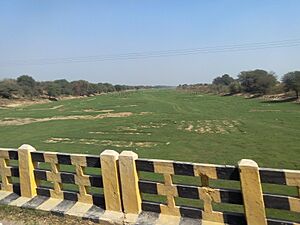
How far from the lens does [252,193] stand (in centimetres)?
477

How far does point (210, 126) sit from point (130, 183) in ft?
67.2

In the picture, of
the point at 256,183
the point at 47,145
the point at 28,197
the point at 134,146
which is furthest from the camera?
the point at 47,145

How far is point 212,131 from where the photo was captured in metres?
23.2

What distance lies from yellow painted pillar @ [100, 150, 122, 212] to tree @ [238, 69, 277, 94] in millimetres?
61976

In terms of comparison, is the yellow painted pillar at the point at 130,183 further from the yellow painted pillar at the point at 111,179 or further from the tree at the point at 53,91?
the tree at the point at 53,91

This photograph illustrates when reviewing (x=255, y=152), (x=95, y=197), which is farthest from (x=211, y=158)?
(x=95, y=197)

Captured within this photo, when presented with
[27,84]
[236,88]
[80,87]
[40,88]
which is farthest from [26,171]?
[80,87]

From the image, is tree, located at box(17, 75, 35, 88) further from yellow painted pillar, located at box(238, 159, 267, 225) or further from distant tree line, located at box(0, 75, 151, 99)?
yellow painted pillar, located at box(238, 159, 267, 225)

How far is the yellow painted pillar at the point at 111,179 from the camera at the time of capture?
5.64 metres

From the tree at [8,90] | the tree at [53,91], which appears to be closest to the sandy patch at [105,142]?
the tree at [8,90]

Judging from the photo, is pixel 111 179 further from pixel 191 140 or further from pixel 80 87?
pixel 80 87

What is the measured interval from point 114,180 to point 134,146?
13.4 metres

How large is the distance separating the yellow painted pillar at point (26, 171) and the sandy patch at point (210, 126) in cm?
1731

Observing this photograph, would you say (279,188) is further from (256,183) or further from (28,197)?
(28,197)
